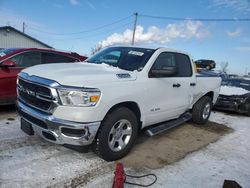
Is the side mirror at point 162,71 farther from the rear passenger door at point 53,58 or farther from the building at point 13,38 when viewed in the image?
the building at point 13,38

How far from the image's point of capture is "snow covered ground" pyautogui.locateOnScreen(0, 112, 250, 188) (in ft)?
10.8

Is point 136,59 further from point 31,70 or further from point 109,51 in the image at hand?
point 31,70

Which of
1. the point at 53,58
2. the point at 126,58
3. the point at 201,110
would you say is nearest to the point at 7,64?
the point at 53,58

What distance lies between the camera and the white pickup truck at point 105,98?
10.8 feet

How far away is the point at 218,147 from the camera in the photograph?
5.21 meters

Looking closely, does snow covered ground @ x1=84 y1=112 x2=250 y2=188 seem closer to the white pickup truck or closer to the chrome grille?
the white pickup truck

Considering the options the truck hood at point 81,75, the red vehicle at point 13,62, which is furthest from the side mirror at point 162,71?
the red vehicle at point 13,62

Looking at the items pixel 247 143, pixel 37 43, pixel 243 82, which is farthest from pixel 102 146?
pixel 37 43

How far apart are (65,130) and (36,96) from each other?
69cm

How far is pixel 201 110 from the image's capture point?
20.9 ft

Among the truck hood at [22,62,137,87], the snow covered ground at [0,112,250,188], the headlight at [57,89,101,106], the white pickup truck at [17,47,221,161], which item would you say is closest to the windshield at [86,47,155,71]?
the white pickup truck at [17,47,221,161]

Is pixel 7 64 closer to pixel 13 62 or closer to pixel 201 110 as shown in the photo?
pixel 13 62

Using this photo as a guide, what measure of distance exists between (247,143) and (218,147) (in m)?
0.98

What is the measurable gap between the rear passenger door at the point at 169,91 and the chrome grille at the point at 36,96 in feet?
5.43
